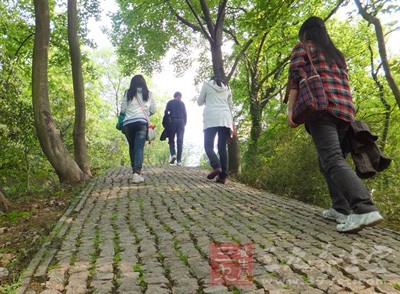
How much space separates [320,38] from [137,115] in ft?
14.1

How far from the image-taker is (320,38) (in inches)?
140

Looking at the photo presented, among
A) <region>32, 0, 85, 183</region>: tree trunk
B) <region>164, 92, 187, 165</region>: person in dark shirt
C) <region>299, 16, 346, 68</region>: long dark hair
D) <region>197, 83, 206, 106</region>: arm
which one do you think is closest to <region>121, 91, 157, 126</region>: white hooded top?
<region>197, 83, 206, 106</region>: arm

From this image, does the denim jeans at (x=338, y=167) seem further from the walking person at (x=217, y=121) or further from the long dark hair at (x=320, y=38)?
the walking person at (x=217, y=121)

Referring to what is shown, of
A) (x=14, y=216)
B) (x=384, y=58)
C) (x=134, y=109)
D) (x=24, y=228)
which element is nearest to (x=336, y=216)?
(x=384, y=58)

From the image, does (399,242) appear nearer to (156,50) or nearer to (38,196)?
(38,196)

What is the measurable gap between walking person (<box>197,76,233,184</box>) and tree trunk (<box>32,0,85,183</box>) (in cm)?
303

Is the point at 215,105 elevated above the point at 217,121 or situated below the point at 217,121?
above

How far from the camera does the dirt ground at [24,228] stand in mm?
2803

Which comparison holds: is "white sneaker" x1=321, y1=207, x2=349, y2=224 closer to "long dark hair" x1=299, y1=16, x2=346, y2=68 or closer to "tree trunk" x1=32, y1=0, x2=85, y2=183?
"long dark hair" x1=299, y1=16, x2=346, y2=68

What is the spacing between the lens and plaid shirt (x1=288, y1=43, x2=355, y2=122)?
3436mm

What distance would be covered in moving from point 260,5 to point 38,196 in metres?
5.44

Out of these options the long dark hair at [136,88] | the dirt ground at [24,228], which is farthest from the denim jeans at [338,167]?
the long dark hair at [136,88]

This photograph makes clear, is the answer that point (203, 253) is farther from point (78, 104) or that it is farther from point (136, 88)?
point (78, 104)

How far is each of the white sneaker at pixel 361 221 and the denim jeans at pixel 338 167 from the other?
0.04 meters
